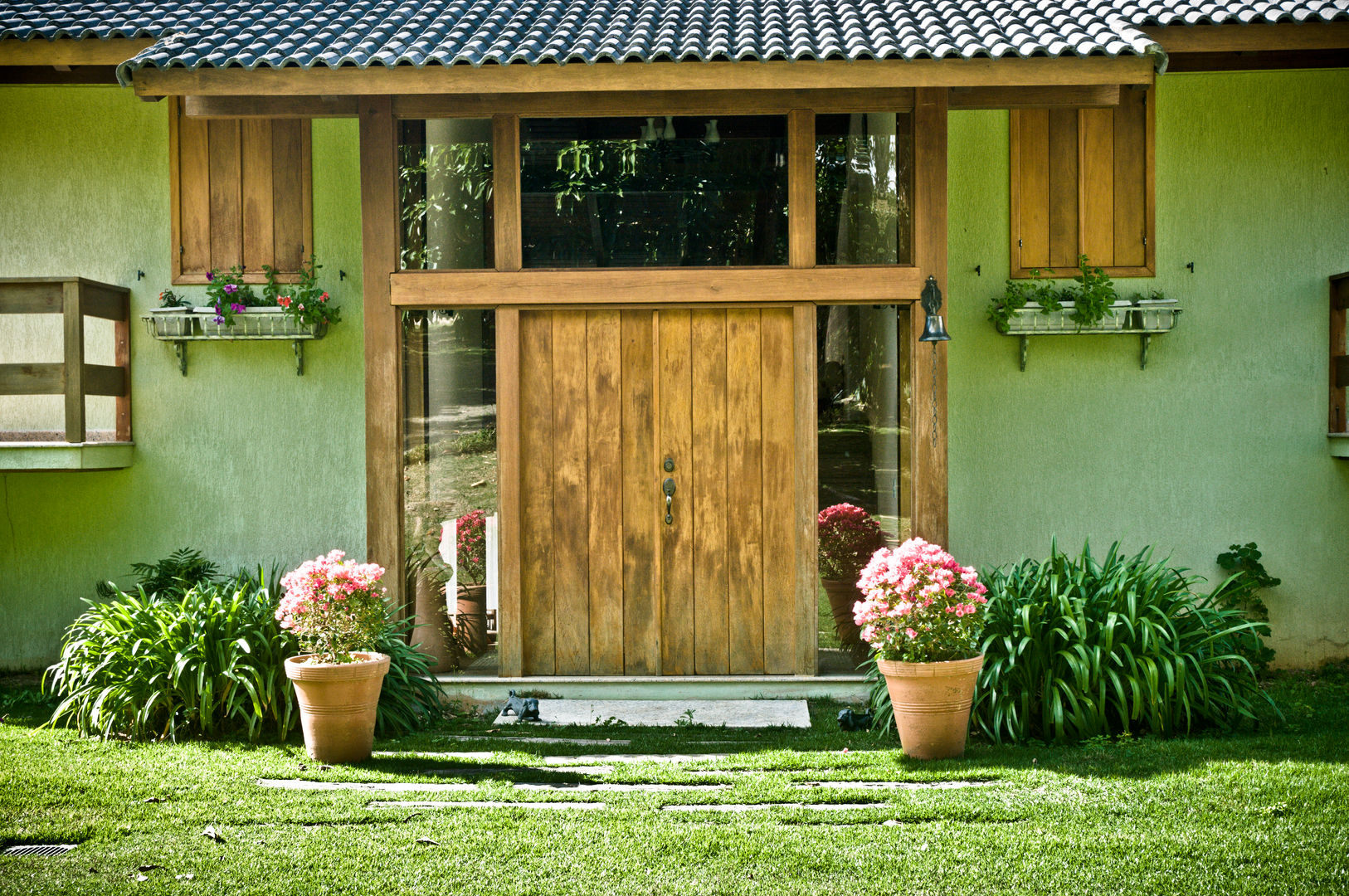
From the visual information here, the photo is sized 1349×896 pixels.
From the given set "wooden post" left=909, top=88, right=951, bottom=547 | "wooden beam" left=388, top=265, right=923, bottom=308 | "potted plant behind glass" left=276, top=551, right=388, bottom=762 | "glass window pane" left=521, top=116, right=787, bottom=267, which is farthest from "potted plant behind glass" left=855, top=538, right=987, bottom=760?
"potted plant behind glass" left=276, top=551, right=388, bottom=762

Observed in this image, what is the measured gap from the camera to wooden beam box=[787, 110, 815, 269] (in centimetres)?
630

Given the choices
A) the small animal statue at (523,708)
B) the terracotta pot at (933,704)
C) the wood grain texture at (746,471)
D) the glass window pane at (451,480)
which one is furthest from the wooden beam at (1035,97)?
the small animal statue at (523,708)

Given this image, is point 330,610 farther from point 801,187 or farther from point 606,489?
point 801,187

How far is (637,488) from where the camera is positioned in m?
6.40

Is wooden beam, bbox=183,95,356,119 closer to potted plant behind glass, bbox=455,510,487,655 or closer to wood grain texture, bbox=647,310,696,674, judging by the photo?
wood grain texture, bbox=647,310,696,674

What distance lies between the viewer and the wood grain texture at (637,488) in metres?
6.39

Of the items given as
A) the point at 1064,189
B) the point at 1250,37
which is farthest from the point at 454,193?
the point at 1250,37

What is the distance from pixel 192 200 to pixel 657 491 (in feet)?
12.3

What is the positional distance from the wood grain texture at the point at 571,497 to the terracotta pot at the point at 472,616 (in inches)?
17.5

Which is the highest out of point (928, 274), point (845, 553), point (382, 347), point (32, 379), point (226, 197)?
point (226, 197)

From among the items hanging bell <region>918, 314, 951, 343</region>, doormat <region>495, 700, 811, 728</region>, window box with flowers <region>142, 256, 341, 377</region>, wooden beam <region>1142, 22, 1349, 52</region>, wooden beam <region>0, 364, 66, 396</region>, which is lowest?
doormat <region>495, 700, 811, 728</region>

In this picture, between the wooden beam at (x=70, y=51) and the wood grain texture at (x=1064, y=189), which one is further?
the wood grain texture at (x=1064, y=189)

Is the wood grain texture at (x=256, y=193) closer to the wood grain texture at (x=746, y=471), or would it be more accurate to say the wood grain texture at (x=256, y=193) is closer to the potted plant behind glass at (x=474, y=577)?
the potted plant behind glass at (x=474, y=577)

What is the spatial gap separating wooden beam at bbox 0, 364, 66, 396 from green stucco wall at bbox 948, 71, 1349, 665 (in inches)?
221
